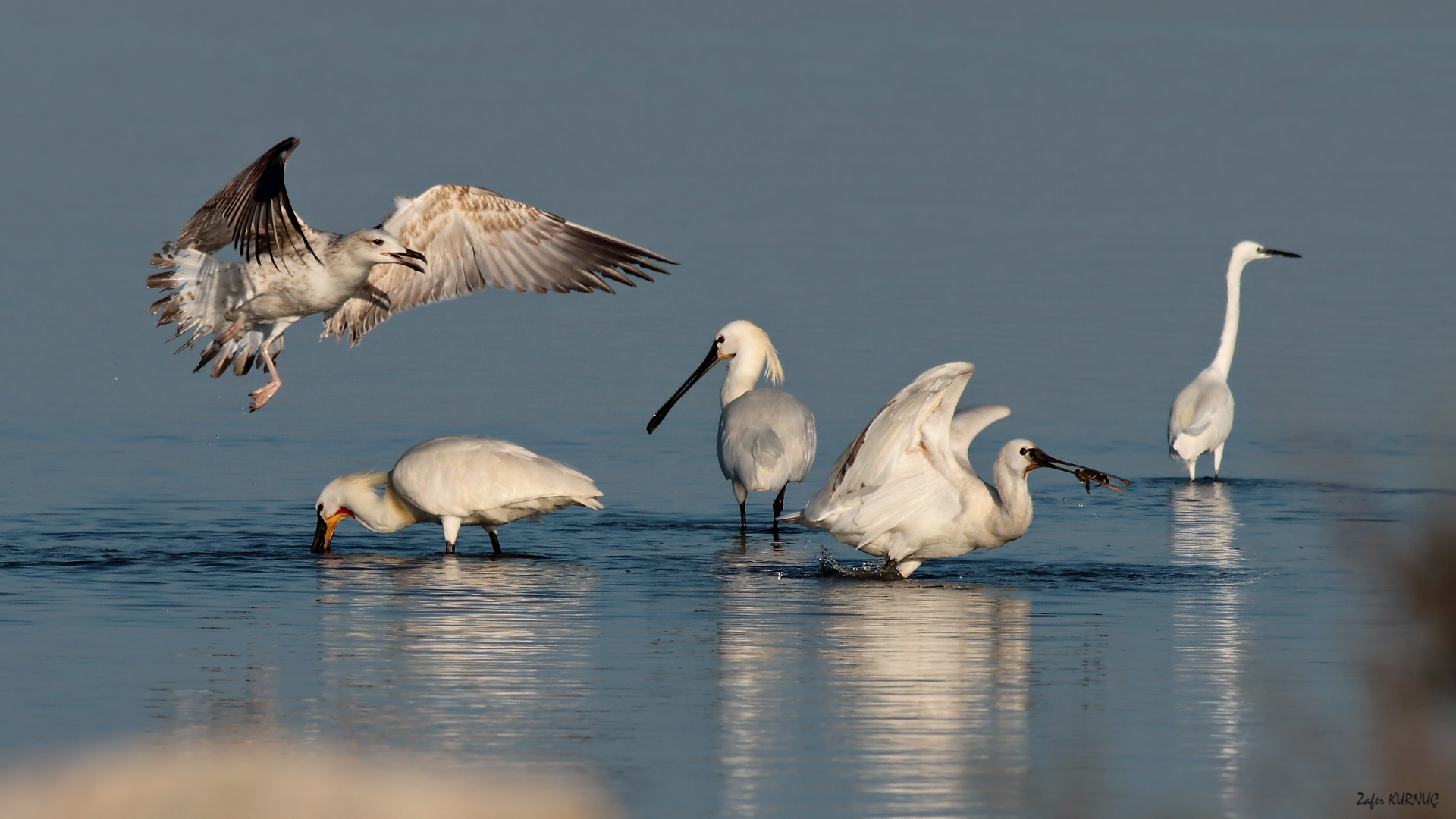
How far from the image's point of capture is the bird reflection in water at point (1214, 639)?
7.71m

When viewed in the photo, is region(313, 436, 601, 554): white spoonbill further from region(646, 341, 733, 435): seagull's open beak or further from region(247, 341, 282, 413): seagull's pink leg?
region(646, 341, 733, 435): seagull's open beak

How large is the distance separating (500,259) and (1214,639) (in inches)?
274

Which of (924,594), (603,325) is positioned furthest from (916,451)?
(603,325)

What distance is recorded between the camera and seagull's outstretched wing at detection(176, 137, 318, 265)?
12086 millimetres

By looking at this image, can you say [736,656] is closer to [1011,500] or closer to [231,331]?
[1011,500]

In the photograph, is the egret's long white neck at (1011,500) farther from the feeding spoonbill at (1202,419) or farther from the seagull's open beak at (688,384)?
the seagull's open beak at (688,384)

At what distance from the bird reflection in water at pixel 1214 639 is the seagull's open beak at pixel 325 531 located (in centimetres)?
501

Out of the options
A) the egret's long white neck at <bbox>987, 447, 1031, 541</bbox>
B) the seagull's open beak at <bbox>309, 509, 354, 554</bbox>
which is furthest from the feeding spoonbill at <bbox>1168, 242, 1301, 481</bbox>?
the seagull's open beak at <bbox>309, 509, 354, 554</bbox>

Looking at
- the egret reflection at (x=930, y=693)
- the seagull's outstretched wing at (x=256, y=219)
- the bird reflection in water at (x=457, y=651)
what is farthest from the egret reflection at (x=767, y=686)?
the seagull's outstretched wing at (x=256, y=219)

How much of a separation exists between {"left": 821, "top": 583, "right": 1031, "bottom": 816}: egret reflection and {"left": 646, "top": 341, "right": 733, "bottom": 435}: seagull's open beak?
514 cm

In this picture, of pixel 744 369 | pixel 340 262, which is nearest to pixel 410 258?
pixel 340 262

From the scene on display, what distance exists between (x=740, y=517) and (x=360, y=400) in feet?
18.2

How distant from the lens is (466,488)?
1262 cm

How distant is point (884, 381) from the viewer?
1867cm
